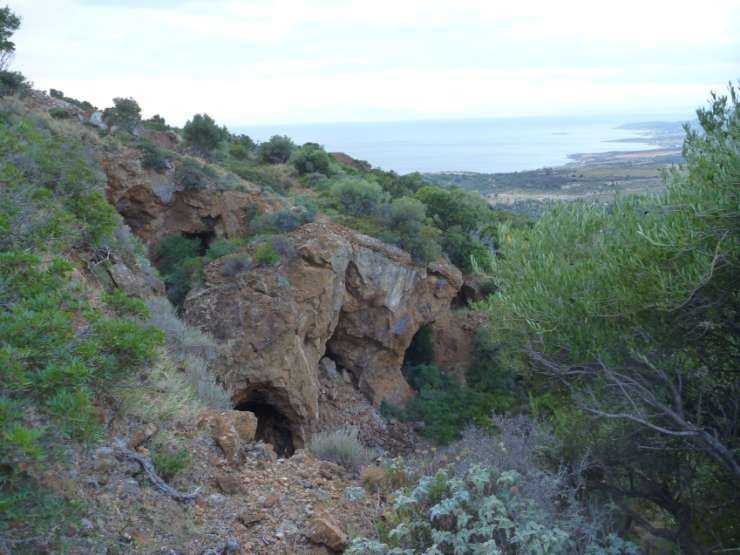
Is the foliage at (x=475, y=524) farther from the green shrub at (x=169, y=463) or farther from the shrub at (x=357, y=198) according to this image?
the shrub at (x=357, y=198)

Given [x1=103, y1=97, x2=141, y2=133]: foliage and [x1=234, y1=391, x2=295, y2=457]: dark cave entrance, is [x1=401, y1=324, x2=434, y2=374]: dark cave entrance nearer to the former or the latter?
[x1=234, y1=391, x2=295, y2=457]: dark cave entrance

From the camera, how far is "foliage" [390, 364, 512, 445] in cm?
1445

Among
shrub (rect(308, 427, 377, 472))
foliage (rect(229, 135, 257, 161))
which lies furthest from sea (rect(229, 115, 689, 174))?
shrub (rect(308, 427, 377, 472))

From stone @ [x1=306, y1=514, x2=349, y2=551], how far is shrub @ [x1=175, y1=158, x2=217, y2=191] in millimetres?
12957

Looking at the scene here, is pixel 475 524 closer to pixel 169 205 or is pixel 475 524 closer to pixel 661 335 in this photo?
pixel 661 335

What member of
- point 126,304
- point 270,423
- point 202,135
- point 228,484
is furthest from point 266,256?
point 202,135

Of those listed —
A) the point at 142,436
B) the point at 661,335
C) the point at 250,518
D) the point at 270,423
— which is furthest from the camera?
the point at 270,423

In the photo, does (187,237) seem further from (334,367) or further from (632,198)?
(632,198)

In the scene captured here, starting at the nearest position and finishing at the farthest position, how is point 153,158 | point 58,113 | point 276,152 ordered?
point 153,158, point 58,113, point 276,152

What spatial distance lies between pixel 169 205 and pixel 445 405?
8.58 m

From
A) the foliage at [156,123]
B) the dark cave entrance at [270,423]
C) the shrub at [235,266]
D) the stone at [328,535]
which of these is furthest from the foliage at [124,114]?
the stone at [328,535]

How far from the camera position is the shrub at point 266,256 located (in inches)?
524

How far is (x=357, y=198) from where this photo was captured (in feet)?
58.8

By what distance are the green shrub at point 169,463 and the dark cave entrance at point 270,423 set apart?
25.1 feet
